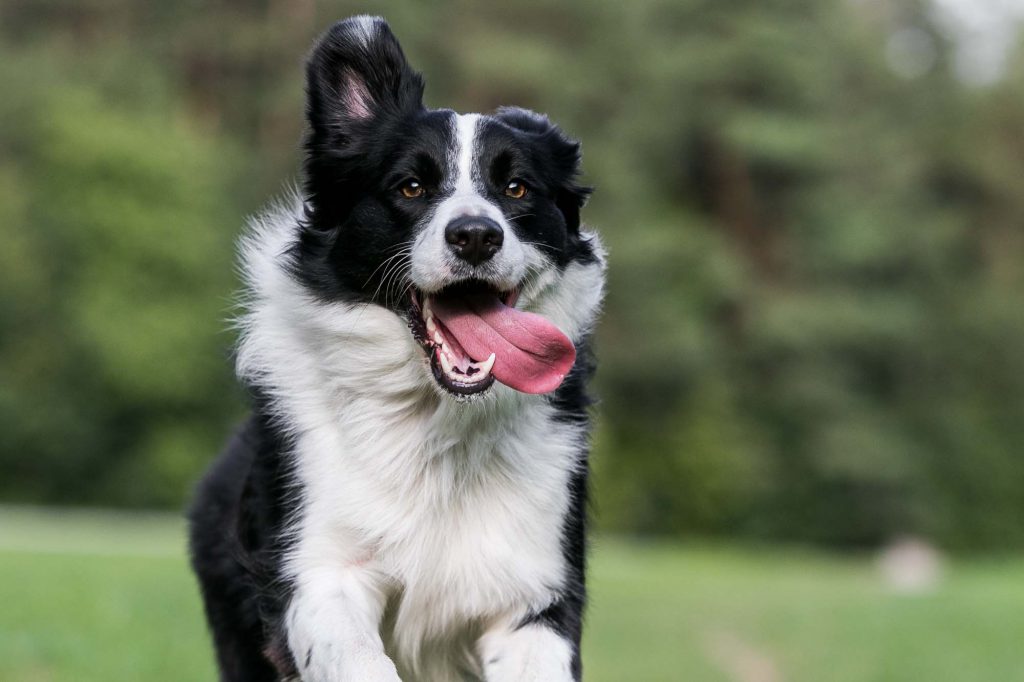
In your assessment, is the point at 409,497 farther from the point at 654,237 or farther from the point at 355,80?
the point at 654,237

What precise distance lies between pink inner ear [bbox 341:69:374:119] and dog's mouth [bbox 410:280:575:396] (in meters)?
0.82

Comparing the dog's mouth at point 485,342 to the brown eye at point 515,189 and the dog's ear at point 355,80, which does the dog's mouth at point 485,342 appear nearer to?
the brown eye at point 515,189

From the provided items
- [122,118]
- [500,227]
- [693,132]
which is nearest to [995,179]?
[693,132]

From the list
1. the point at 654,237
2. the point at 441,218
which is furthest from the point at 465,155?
the point at 654,237

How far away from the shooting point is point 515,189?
536 centimetres

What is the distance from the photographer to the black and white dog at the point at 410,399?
4.91 m

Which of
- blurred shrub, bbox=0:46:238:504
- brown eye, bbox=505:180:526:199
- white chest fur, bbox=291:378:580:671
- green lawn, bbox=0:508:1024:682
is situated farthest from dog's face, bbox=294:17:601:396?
blurred shrub, bbox=0:46:238:504

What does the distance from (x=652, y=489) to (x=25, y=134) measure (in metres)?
19.6

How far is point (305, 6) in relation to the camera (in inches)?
1451

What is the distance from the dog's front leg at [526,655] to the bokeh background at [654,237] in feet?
99.0

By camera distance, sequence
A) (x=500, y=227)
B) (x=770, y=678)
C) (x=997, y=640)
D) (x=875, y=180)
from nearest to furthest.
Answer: (x=500, y=227), (x=770, y=678), (x=997, y=640), (x=875, y=180)

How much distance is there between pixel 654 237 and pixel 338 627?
3421cm

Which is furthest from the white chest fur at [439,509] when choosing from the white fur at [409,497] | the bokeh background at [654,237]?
the bokeh background at [654,237]

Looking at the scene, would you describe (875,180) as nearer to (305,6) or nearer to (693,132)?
(693,132)
